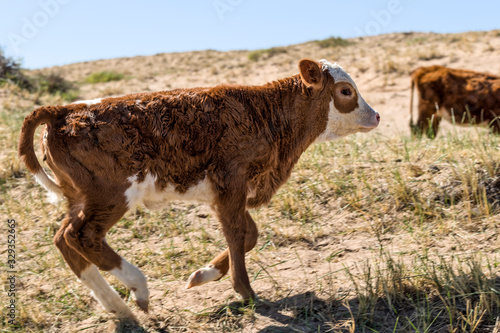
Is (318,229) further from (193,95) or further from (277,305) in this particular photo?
(193,95)

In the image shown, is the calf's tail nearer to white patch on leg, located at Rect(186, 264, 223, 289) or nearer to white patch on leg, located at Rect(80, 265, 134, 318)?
white patch on leg, located at Rect(80, 265, 134, 318)

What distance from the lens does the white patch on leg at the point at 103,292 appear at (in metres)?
4.36

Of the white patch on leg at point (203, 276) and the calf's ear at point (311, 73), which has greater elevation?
the calf's ear at point (311, 73)

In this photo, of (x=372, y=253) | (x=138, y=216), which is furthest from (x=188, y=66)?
(x=372, y=253)

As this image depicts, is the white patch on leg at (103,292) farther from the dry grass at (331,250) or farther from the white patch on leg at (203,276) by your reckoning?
the white patch on leg at (203,276)

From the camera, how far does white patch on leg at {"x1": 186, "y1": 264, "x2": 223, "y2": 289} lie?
467 centimetres

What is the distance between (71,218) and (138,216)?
2212mm

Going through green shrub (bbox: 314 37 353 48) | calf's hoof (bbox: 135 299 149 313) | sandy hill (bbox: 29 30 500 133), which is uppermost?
green shrub (bbox: 314 37 353 48)

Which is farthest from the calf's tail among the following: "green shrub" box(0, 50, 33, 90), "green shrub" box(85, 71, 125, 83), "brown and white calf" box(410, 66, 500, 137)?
"green shrub" box(85, 71, 125, 83)

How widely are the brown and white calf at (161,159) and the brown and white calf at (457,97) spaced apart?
6671mm

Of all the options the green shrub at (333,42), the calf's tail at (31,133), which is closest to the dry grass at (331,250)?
the calf's tail at (31,133)

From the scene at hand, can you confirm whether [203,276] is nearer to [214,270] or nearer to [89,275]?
[214,270]

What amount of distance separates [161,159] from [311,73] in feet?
5.19

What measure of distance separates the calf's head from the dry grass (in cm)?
113
